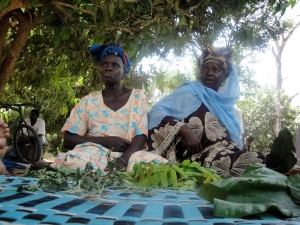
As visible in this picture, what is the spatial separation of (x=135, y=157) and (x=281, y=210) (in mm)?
1820

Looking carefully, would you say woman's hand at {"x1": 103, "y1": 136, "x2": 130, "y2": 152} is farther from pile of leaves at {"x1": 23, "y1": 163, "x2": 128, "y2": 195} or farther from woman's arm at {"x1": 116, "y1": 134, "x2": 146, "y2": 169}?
pile of leaves at {"x1": 23, "y1": 163, "x2": 128, "y2": 195}

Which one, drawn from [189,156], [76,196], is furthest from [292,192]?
[189,156]

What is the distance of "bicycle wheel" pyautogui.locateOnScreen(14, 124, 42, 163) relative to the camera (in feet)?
20.8

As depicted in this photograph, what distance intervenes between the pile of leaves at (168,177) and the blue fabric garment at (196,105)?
1121mm

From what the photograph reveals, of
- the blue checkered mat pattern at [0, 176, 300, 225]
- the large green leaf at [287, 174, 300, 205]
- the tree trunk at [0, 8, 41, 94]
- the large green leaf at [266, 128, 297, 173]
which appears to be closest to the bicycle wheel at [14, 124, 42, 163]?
the tree trunk at [0, 8, 41, 94]

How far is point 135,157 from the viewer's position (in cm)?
271

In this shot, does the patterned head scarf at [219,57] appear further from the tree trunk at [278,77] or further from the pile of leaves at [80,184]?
the tree trunk at [278,77]

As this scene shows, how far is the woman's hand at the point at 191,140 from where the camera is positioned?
2836mm

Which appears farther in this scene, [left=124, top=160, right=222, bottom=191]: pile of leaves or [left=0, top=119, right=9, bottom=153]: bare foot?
[left=0, top=119, right=9, bottom=153]: bare foot

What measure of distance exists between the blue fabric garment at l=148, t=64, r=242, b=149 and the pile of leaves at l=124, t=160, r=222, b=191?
3.68ft

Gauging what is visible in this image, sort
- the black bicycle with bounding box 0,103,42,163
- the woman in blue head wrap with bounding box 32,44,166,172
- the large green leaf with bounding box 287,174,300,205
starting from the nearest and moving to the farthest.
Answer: the large green leaf with bounding box 287,174,300,205 → the woman in blue head wrap with bounding box 32,44,166,172 → the black bicycle with bounding box 0,103,42,163

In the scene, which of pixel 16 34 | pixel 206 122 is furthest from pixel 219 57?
pixel 16 34

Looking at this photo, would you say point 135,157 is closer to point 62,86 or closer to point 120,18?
point 120,18

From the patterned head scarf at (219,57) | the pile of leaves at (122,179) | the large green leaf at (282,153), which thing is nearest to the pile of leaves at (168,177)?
the pile of leaves at (122,179)
